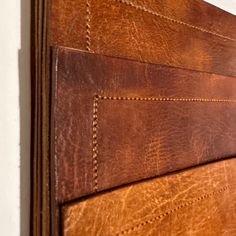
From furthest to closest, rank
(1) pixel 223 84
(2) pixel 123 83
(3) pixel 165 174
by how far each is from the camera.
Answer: (1) pixel 223 84 < (3) pixel 165 174 < (2) pixel 123 83

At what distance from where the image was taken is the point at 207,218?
3.12ft

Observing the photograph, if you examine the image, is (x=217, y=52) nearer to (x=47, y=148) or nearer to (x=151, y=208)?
(x=151, y=208)

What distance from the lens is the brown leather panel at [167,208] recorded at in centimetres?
62

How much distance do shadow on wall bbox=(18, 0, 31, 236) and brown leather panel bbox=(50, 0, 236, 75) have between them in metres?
0.05

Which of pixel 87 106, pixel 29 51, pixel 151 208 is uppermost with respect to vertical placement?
pixel 29 51

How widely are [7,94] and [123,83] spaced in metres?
0.25

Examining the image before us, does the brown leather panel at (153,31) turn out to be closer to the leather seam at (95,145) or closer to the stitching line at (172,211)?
the leather seam at (95,145)

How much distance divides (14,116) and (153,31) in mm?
414

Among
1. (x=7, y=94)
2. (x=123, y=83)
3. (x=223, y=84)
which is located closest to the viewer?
(x=7, y=94)

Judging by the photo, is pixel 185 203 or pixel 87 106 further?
pixel 185 203

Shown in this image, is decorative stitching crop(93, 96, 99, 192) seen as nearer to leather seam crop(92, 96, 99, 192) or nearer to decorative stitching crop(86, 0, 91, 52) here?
leather seam crop(92, 96, 99, 192)

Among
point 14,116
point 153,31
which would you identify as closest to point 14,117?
point 14,116

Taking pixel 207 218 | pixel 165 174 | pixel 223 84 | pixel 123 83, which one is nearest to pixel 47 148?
pixel 123 83

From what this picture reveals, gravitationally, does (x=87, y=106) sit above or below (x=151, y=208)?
above
